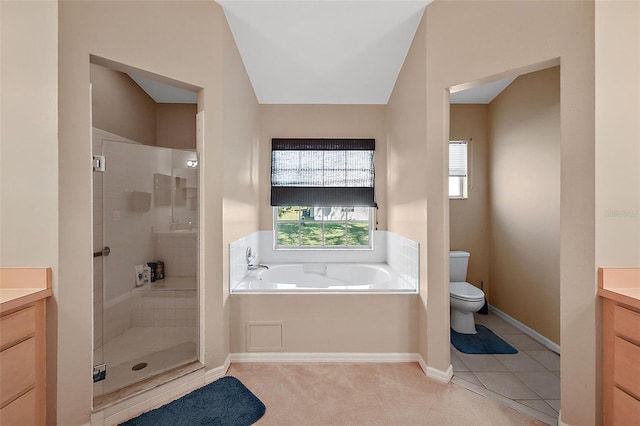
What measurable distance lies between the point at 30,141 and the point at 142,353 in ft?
4.81

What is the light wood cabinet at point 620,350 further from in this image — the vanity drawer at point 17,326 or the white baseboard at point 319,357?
the vanity drawer at point 17,326

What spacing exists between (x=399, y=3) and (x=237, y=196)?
76.6 inches

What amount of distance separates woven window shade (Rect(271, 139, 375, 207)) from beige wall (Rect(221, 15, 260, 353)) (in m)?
0.46

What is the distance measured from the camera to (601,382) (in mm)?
1377

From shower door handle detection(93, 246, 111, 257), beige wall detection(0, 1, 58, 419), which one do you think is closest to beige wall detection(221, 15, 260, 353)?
shower door handle detection(93, 246, 111, 257)

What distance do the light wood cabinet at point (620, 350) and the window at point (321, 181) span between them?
2.22m

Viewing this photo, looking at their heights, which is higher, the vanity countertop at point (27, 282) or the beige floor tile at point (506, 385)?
the vanity countertop at point (27, 282)

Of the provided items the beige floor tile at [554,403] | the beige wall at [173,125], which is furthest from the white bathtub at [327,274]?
the beige wall at [173,125]

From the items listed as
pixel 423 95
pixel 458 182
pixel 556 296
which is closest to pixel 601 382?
pixel 556 296

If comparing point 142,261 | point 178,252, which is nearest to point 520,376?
point 178,252

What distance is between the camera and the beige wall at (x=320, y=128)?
3328mm

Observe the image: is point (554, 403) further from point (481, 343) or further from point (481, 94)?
point (481, 94)

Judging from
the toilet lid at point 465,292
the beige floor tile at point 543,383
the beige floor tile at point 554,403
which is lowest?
the beige floor tile at point 554,403

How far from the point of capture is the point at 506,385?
187cm
